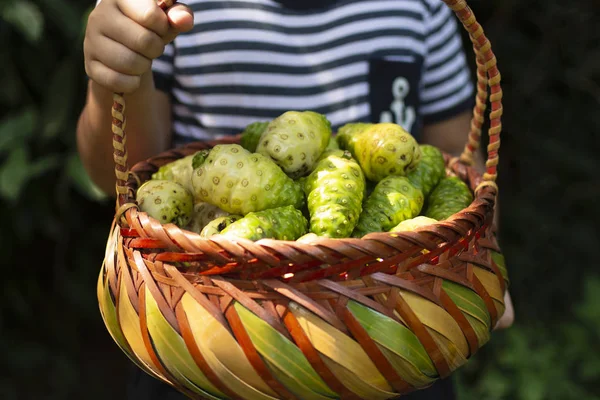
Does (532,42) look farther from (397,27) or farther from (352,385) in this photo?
(352,385)

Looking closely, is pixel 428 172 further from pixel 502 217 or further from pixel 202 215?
pixel 502 217

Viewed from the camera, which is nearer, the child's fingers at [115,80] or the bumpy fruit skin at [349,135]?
the child's fingers at [115,80]

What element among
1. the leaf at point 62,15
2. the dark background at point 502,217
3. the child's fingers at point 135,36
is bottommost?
the dark background at point 502,217

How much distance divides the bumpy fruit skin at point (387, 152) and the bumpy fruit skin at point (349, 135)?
27mm

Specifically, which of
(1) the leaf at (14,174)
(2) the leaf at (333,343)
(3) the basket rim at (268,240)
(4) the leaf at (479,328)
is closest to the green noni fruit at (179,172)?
(3) the basket rim at (268,240)

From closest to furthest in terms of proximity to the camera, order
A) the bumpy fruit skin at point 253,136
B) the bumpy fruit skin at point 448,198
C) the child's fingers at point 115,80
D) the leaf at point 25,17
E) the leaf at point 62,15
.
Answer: the child's fingers at point 115,80, the bumpy fruit skin at point 448,198, the bumpy fruit skin at point 253,136, the leaf at point 25,17, the leaf at point 62,15

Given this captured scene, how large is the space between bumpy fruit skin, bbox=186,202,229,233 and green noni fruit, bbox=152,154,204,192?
31 millimetres

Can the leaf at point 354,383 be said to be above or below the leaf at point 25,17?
below

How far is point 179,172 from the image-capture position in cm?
93

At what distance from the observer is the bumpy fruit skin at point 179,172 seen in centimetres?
91

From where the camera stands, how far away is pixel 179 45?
115 centimetres

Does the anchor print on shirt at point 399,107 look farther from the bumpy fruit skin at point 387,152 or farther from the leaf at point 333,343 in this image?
the leaf at point 333,343

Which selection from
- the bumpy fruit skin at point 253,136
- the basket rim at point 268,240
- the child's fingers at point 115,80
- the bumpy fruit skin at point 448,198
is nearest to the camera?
the basket rim at point 268,240

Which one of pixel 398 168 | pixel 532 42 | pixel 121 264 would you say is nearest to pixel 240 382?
pixel 121 264
